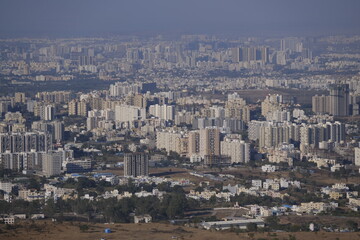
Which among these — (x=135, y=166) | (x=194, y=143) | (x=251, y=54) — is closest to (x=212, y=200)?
(x=135, y=166)

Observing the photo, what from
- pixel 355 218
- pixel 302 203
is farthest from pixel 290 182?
pixel 355 218

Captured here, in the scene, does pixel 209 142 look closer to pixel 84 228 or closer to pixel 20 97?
pixel 84 228

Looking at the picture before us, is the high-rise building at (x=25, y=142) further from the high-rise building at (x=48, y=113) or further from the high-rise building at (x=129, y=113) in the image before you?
the high-rise building at (x=129, y=113)

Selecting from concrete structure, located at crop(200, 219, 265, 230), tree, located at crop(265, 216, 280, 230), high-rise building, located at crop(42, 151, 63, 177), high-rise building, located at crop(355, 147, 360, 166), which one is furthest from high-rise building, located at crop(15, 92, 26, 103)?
concrete structure, located at crop(200, 219, 265, 230)

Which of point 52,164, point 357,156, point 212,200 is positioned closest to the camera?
point 212,200

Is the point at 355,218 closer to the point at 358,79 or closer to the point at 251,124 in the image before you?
the point at 251,124

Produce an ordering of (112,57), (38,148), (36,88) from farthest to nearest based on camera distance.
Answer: (112,57)
(36,88)
(38,148)

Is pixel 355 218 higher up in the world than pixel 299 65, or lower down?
lower down

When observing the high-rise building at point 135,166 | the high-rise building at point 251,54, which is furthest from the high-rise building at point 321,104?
the high-rise building at point 251,54
